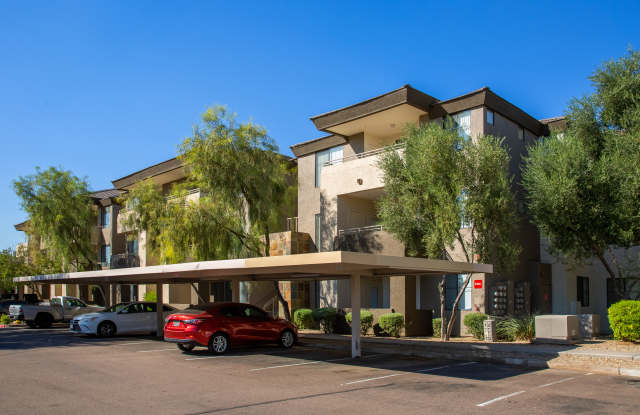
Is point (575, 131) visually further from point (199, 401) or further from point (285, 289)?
point (199, 401)

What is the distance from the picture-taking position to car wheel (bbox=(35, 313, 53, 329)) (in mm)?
29502

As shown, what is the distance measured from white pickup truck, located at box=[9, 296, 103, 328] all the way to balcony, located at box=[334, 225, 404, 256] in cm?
1497

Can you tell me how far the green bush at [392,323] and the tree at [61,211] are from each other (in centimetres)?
2151

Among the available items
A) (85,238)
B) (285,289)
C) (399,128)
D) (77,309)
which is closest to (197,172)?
(285,289)

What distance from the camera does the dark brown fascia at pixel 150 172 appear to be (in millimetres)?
34688

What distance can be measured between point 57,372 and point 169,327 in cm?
393

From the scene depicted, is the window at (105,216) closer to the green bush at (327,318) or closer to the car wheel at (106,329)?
the car wheel at (106,329)

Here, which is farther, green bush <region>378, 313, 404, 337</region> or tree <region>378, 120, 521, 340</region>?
green bush <region>378, 313, 404, 337</region>

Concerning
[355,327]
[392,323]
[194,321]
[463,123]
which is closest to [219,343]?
[194,321]

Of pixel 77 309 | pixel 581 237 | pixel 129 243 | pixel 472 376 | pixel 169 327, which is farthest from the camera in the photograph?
pixel 129 243

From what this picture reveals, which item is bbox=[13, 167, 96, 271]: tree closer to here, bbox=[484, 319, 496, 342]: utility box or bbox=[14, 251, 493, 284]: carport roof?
bbox=[14, 251, 493, 284]: carport roof

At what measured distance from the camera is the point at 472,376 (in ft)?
41.9

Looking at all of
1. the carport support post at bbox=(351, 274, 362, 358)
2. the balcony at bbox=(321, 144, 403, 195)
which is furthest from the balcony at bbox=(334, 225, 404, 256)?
the carport support post at bbox=(351, 274, 362, 358)

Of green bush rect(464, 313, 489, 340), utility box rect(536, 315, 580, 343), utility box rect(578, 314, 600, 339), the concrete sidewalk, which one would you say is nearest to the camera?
the concrete sidewalk
